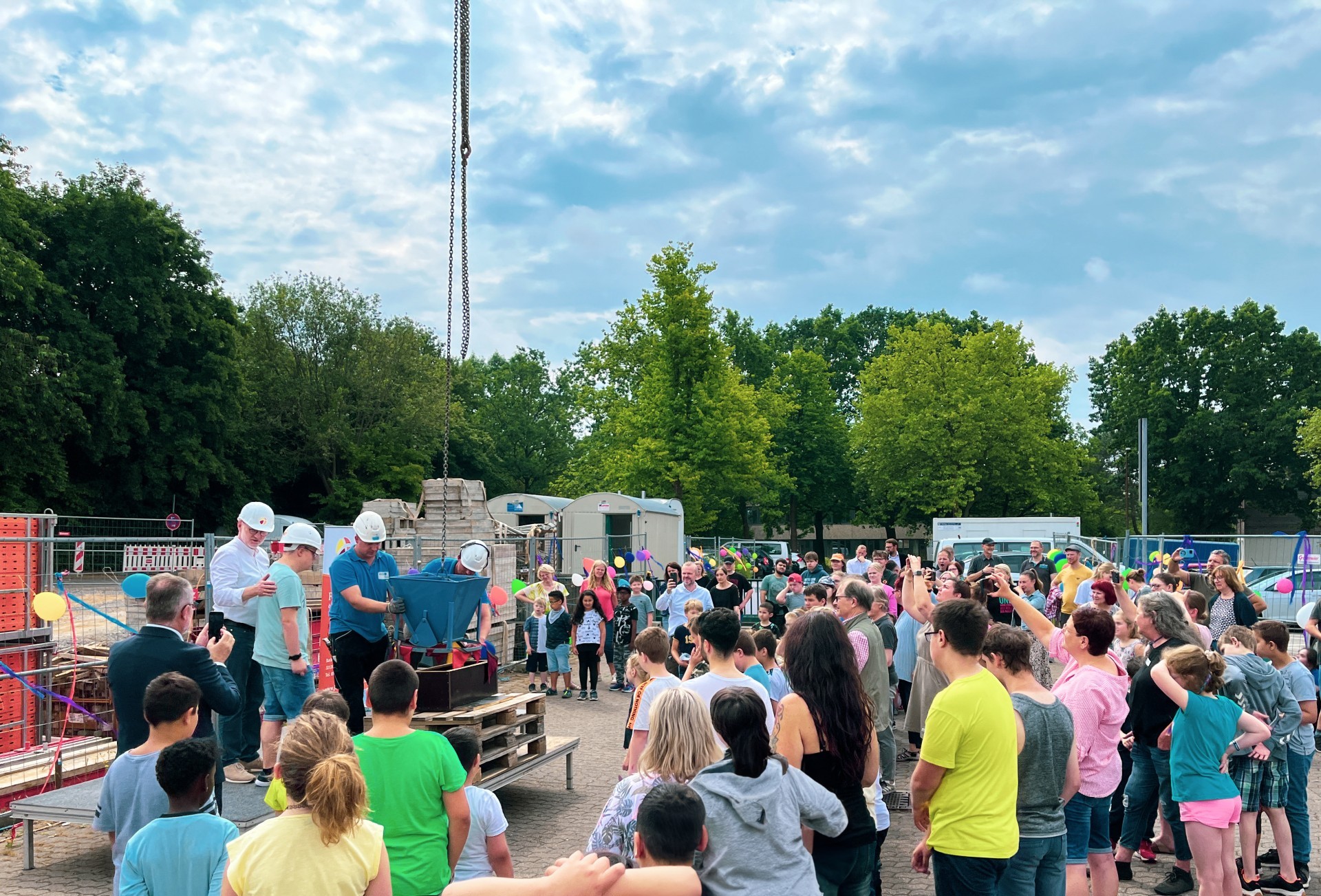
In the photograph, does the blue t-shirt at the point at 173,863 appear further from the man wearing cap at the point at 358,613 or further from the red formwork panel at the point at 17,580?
the red formwork panel at the point at 17,580

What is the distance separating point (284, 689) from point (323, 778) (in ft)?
14.4

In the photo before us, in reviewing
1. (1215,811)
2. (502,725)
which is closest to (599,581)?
(502,725)

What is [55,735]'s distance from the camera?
29.4 ft

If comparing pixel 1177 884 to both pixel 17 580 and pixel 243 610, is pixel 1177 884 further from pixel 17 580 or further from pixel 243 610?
pixel 17 580

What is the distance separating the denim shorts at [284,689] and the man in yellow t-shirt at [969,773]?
469 cm

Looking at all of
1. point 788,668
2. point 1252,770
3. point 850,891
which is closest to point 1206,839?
point 1252,770

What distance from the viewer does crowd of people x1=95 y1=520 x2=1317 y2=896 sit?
2.77m

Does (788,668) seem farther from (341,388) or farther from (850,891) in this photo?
(341,388)

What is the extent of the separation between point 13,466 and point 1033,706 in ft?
109

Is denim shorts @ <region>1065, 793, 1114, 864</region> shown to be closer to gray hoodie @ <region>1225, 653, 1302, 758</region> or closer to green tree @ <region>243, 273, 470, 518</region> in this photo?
gray hoodie @ <region>1225, 653, 1302, 758</region>

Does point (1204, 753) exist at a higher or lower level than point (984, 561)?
lower

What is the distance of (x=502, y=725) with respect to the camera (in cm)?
743

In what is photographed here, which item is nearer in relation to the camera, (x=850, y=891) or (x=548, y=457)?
(x=850, y=891)

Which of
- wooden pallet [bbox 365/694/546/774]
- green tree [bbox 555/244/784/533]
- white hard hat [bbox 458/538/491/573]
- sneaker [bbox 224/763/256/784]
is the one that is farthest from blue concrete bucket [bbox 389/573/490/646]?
green tree [bbox 555/244/784/533]
